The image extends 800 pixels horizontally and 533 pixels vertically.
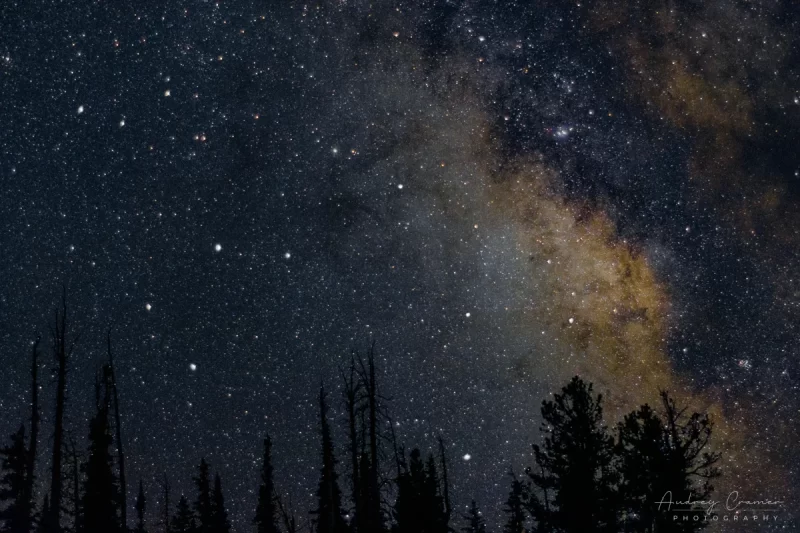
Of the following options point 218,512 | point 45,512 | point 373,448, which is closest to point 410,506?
point 373,448

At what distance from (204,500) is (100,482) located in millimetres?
17324

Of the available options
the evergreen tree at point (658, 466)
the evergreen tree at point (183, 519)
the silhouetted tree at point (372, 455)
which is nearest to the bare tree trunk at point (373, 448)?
the silhouetted tree at point (372, 455)

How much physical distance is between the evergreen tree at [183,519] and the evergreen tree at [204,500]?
363 centimetres

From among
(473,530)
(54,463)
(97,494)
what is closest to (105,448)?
(97,494)

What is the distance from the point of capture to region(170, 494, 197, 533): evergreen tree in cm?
4766

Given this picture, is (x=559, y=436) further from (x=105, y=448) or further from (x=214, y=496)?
(x=214, y=496)

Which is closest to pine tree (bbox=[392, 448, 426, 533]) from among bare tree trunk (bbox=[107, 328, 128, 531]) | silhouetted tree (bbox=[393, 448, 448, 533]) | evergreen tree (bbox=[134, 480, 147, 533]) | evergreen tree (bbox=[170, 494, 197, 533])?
silhouetted tree (bbox=[393, 448, 448, 533])

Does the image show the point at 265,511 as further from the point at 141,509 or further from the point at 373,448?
the point at 373,448

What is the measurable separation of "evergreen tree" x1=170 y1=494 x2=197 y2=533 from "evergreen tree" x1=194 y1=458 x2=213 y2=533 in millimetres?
3634

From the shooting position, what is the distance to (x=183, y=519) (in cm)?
4853

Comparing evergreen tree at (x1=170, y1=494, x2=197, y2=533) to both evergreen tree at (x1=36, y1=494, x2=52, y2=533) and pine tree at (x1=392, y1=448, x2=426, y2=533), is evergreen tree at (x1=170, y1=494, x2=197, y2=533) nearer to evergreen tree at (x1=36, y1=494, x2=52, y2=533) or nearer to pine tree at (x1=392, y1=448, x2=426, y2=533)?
evergreen tree at (x1=36, y1=494, x2=52, y2=533)

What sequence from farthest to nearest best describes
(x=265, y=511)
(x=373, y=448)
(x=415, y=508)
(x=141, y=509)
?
(x=265, y=511), (x=141, y=509), (x=373, y=448), (x=415, y=508)

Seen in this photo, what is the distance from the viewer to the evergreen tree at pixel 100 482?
26891mm

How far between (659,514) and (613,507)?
171 centimetres
